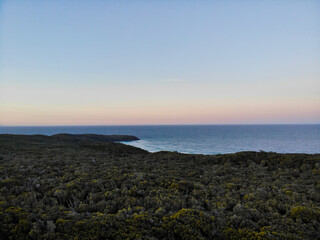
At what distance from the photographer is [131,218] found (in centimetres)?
553

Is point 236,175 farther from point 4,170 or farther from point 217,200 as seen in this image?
point 4,170

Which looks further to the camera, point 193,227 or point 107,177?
point 107,177

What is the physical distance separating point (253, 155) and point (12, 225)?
18.6 meters

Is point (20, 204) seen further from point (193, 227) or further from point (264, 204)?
point (264, 204)

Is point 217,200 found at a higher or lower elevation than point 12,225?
lower

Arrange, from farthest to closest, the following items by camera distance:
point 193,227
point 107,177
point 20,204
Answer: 1. point 107,177
2. point 20,204
3. point 193,227

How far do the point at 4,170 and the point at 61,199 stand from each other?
6.87 metres

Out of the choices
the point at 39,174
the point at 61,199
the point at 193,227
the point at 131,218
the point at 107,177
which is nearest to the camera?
the point at 193,227

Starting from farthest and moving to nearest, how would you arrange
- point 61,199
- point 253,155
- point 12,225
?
point 253,155 < point 61,199 < point 12,225

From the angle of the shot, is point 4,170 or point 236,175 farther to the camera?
point 236,175

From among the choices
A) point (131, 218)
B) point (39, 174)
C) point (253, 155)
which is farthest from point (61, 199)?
point (253, 155)

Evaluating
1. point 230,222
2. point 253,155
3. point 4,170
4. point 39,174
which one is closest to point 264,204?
point 230,222

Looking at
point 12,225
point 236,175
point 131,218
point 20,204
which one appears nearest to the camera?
point 12,225

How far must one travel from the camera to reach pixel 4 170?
1111 centimetres
